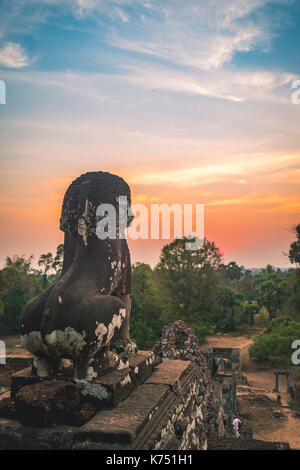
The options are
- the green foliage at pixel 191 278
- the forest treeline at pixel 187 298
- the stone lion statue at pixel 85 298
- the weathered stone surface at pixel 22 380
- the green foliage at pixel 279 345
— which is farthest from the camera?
the green foliage at pixel 191 278

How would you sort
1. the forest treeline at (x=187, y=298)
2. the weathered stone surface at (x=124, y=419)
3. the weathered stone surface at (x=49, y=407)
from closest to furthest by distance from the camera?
the weathered stone surface at (x=124, y=419), the weathered stone surface at (x=49, y=407), the forest treeline at (x=187, y=298)

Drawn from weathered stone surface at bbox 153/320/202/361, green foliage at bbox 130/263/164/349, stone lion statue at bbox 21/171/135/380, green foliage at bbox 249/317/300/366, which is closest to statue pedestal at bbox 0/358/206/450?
stone lion statue at bbox 21/171/135/380

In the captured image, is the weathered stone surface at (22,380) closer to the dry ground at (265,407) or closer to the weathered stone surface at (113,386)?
the weathered stone surface at (113,386)

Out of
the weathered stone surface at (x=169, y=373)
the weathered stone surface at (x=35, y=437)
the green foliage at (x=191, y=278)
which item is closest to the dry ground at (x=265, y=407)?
the green foliage at (x=191, y=278)

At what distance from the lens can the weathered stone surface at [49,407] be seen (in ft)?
10.2

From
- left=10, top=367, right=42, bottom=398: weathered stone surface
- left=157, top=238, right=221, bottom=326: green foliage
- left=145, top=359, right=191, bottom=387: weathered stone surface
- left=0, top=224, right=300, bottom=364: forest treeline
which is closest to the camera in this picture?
left=10, top=367, right=42, bottom=398: weathered stone surface

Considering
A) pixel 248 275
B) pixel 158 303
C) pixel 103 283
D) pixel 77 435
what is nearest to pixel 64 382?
pixel 77 435

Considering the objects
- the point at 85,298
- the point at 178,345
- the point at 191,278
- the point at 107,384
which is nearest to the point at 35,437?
the point at 107,384

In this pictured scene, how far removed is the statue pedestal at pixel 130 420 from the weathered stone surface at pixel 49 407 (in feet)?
0.18

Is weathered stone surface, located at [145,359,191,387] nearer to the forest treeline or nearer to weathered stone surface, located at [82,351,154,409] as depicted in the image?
weathered stone surface, located at [82,351,154,409]

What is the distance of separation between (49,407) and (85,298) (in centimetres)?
100

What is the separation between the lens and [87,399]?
3.40 m

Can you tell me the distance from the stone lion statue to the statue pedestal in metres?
0.28

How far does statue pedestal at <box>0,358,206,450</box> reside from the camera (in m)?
2.92
